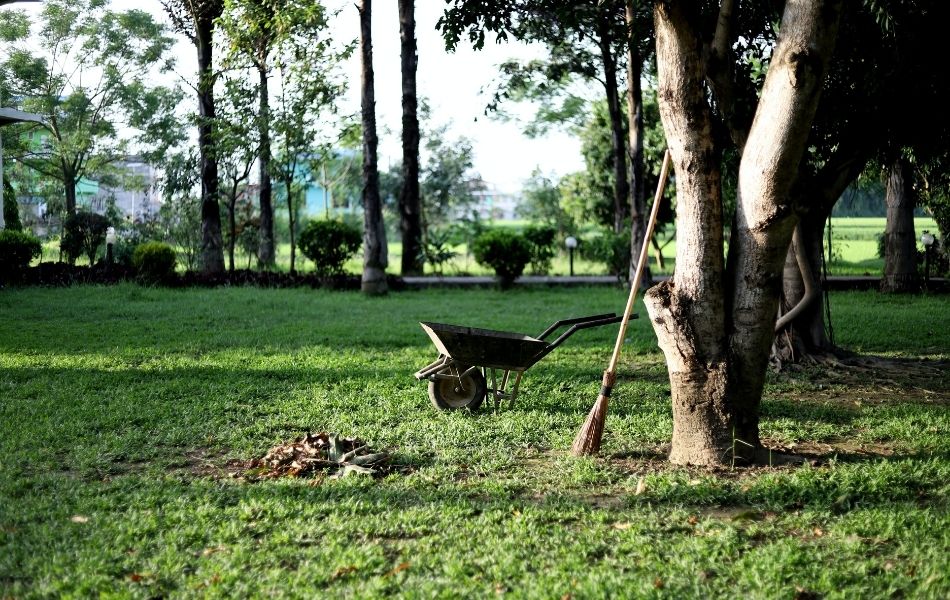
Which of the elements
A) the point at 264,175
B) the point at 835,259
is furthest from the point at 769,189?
the point at 835,259

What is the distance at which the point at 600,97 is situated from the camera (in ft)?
77.8

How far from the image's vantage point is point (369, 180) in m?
15.8

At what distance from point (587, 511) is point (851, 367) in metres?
4.87

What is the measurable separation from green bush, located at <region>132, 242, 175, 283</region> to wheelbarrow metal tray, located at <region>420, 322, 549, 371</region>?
10654 mm

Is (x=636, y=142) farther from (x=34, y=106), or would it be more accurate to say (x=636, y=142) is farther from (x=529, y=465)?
(x=34, y=106)

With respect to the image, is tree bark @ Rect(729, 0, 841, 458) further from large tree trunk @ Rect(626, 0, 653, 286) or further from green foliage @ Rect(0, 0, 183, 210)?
green foliage @ Rect(0, 0, 183, 210)

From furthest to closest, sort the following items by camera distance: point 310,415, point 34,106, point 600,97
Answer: point 34,106, point 600,97, point 310,415

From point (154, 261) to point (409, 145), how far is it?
215 inches

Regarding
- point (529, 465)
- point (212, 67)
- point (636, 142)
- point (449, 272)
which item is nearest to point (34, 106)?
point (212, 67)

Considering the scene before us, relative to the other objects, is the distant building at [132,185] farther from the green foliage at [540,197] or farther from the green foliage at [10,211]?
the green foliage at [540,197]

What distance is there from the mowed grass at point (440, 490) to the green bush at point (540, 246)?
961cm

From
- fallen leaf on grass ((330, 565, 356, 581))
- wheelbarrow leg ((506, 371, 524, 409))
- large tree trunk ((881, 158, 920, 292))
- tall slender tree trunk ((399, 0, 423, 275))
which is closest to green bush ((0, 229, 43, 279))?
tall slender tree trunk ((399, 0, 423, 275))

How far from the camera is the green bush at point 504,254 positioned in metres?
16.9

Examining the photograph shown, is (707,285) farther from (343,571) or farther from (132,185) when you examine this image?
(132,185)
